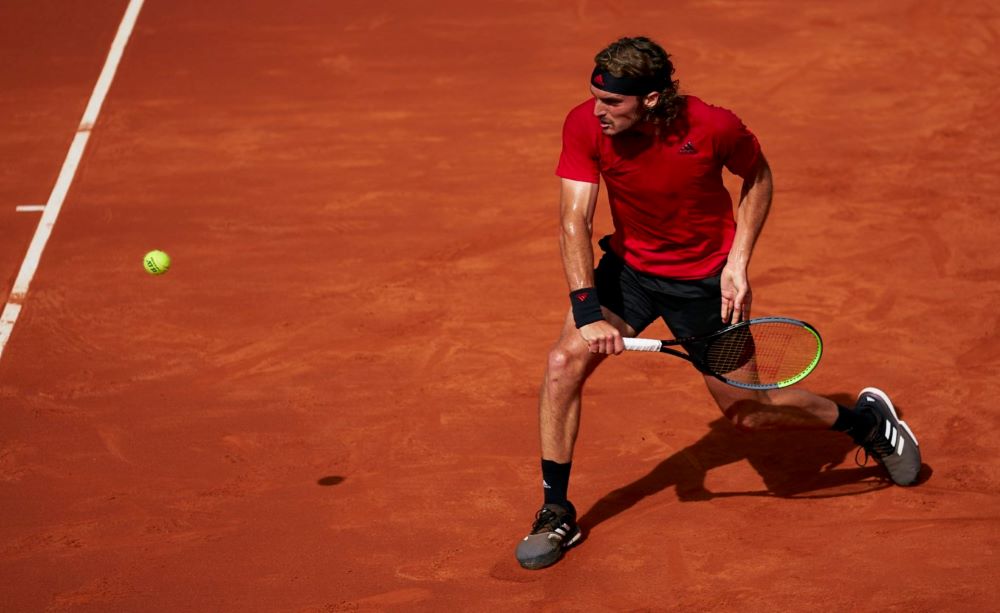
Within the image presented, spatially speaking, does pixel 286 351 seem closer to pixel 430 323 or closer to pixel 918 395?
pixel 430 323

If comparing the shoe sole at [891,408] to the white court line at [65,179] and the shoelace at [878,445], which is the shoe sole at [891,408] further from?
the white court line at [65,179]

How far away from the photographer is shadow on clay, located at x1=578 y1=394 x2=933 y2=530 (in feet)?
21.2

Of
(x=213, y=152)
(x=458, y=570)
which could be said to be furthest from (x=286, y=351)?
(x=213, y=152)

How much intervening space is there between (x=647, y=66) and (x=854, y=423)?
6.94ft

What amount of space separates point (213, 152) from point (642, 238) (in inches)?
244

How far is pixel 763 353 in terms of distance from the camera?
6.02m

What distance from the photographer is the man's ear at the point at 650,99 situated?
5477mm

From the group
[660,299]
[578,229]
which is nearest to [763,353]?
[660,299]

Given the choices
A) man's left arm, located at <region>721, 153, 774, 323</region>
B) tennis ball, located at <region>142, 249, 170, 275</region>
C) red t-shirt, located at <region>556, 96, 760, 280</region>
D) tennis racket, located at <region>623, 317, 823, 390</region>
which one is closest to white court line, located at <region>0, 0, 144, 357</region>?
tennis ball, located at <region>142, 249, 170, 275</region>

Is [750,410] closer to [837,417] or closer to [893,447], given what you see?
[837,417]

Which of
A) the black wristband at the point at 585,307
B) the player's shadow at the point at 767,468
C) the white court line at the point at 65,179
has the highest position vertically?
the black wristband at the point at 585,307

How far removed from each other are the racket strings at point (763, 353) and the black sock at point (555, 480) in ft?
2.71

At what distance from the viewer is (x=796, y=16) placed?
1347cm

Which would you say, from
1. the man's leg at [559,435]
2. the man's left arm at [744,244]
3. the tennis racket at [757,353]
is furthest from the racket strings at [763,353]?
the man's leg at [559,435]
